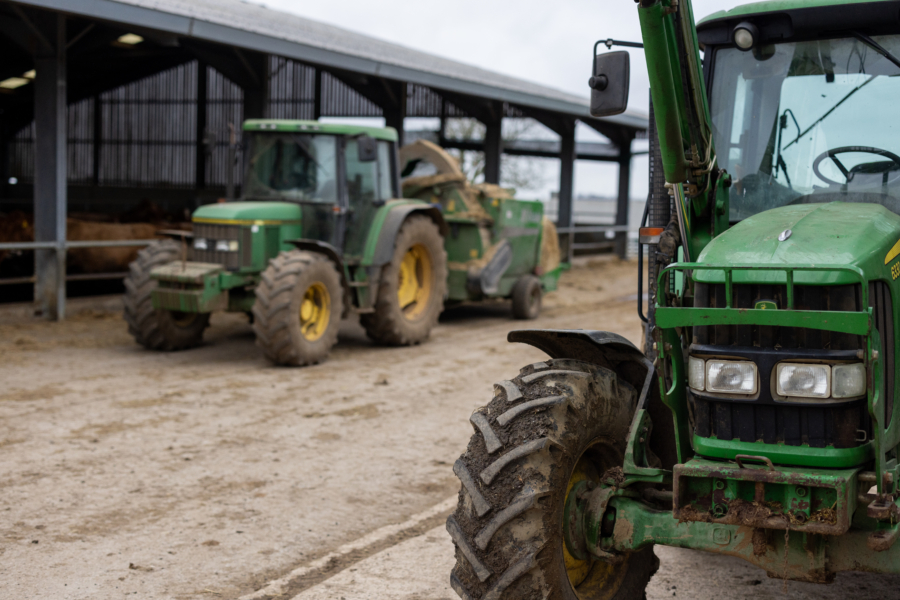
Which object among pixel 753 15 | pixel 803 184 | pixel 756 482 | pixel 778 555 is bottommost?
pixel 778 555

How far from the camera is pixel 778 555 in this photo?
2.81 metres

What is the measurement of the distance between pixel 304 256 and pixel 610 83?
18.8 ft

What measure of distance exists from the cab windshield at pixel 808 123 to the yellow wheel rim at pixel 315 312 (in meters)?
5.66

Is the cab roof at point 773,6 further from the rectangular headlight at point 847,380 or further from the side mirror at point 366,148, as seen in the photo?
the side mirror at point 366,148

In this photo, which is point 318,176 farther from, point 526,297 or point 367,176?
point 526,297

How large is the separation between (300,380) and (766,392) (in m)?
5.93

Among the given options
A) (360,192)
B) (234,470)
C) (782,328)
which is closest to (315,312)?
(360,192)

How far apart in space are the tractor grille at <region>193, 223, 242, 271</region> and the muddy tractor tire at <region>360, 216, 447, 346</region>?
1.56 m

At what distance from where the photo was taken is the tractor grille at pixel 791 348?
8.94 ft

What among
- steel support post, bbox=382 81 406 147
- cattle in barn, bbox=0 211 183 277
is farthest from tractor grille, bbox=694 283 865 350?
steel support post, bbox=382 81 406 147

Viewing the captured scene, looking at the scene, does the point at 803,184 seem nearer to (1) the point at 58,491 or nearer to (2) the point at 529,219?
(1) the point at 58,491

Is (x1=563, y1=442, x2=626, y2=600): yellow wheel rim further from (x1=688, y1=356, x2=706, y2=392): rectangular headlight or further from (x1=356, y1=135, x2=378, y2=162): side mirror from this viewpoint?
(x1=356, y1=135, x2=378, y2=162): side mirror

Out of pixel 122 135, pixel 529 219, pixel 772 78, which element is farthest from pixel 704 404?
pixel 122 135

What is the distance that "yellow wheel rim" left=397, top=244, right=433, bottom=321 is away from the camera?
1075cm
